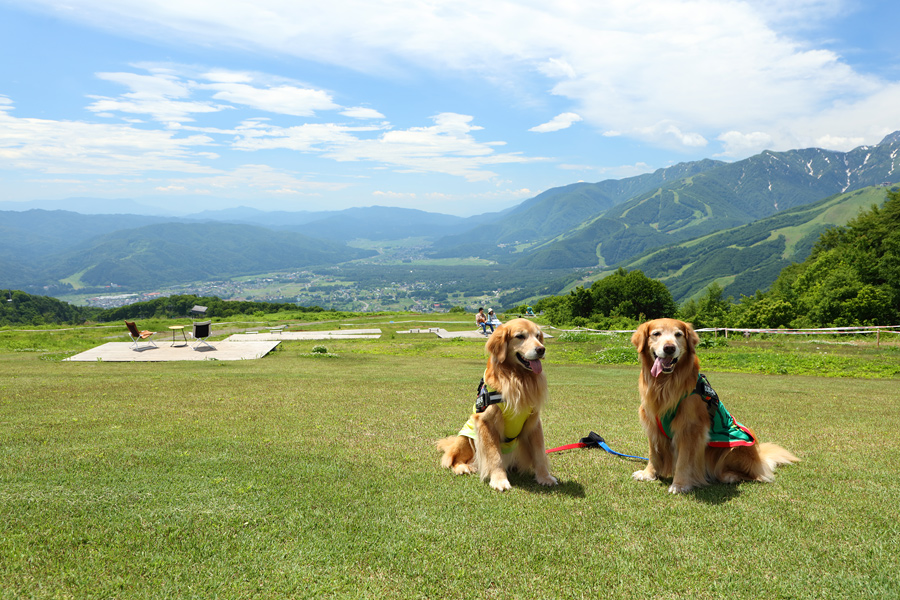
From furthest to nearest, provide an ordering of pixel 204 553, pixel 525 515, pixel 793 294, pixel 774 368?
pixel 793 294 < pixel 774 368 < pixel 525 515 < pixel 204 553

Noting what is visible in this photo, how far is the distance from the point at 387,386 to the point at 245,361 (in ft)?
27.6

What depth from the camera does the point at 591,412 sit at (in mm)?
9945

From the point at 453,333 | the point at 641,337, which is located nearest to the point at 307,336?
the point at 453,333

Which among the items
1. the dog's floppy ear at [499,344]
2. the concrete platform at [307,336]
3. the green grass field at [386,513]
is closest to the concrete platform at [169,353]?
the concrete platform at [307,336]

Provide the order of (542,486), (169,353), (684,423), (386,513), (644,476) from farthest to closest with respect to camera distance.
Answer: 1. (169,353)
2. (644,476)
3. (542,486)
4. (684,423)
5. (386,513)

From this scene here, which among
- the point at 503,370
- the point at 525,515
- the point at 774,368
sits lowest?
the point at 774,368

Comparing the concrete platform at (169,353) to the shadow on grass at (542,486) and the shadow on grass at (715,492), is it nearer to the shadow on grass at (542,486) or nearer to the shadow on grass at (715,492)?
the shadow on grass at (542,486)

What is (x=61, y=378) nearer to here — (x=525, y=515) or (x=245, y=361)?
(x=245, y=361)

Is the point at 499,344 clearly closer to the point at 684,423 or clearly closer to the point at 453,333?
the point at 684,423

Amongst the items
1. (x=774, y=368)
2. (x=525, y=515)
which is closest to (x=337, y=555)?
(x=525, y=515)

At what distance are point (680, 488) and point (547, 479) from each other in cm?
139

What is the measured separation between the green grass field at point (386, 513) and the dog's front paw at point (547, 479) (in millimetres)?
118

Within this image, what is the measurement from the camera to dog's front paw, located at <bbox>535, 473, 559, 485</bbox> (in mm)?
5367

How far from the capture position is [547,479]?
5.38 metres
